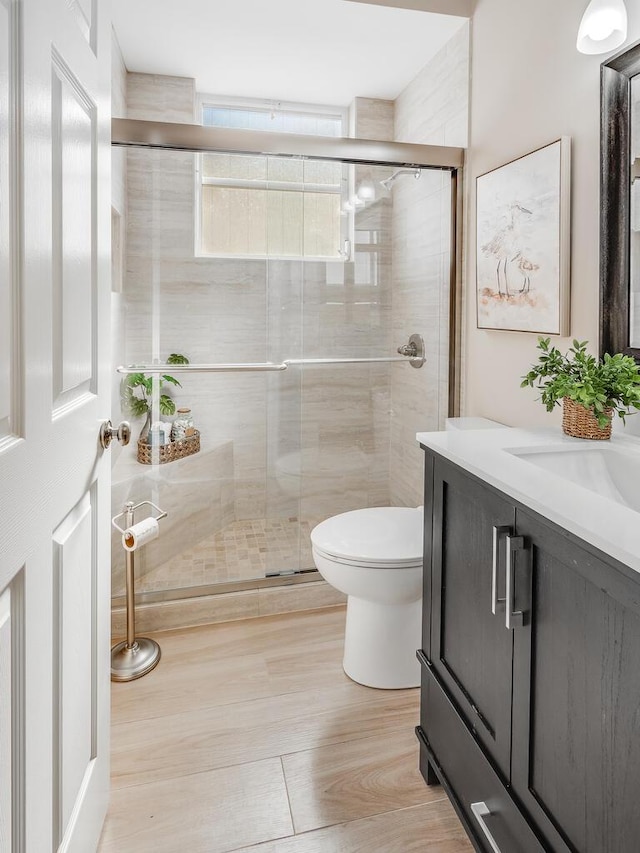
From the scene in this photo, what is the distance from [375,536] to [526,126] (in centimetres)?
144

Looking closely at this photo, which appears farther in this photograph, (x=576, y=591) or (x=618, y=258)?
(x=618, y=258)

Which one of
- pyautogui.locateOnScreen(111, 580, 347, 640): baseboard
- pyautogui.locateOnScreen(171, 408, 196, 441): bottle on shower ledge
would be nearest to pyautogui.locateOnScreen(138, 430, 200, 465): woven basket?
pyautogui.locateOnScreen(171, 408, 196, 441): bottle on shower ledge

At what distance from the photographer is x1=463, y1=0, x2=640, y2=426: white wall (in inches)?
63.4

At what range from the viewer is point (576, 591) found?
85 centimetres

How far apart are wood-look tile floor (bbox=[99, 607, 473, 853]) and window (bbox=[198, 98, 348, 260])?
156 centimetres

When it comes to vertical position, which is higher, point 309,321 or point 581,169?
point 581,169

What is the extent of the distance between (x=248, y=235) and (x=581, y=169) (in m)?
1.27

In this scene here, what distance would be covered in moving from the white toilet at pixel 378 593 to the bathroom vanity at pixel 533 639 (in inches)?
13.0

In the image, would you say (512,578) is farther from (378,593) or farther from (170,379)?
(170,379)

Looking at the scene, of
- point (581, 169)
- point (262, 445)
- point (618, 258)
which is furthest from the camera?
point (262, 445)

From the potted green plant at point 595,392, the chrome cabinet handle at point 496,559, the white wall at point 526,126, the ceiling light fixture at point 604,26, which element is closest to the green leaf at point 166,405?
the white wall at point 526,126

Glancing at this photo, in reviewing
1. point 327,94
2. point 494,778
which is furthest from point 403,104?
point 494,778

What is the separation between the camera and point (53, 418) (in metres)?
0.89

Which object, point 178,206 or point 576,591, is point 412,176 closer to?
point 178,206
